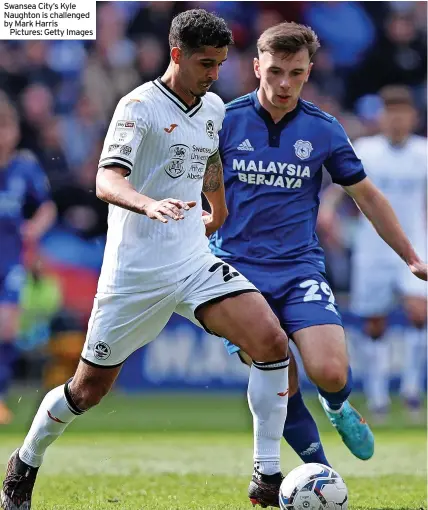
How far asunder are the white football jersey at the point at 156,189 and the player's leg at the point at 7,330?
217 inches

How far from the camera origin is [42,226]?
1063cm

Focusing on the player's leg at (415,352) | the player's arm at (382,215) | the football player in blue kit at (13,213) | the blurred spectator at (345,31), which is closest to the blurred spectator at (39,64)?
the football player in blue kit at (13,213)

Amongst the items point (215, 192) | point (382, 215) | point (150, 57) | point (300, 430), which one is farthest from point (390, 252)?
point (215, 192)

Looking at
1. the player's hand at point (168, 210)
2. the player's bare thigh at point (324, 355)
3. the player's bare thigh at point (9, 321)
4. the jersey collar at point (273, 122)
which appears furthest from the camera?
the player's bare thigh at point (9, 321)

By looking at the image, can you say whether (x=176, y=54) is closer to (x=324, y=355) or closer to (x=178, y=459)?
(x=324, y=355)

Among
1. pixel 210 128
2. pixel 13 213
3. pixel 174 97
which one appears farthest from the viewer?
pixel 13 213

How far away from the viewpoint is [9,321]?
11.7 metres

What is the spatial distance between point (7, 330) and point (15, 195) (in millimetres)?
1474

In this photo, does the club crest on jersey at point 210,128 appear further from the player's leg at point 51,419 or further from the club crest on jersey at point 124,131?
the player's leg at point 51,419

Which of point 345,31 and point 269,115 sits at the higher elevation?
point 345,31

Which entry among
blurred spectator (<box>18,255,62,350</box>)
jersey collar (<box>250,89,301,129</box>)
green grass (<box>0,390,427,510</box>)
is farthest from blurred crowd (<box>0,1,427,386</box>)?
jersey collar (<box>250,89,301,129</box>)

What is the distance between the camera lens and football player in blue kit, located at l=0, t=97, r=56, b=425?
424 inches

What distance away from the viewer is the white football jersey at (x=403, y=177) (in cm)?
1139

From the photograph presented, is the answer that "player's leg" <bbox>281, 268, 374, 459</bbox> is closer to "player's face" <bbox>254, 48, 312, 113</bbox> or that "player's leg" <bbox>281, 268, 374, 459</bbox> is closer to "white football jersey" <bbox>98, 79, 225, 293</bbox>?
"white football jersey" <bbox>98, 79, 225, 293</bbox>
